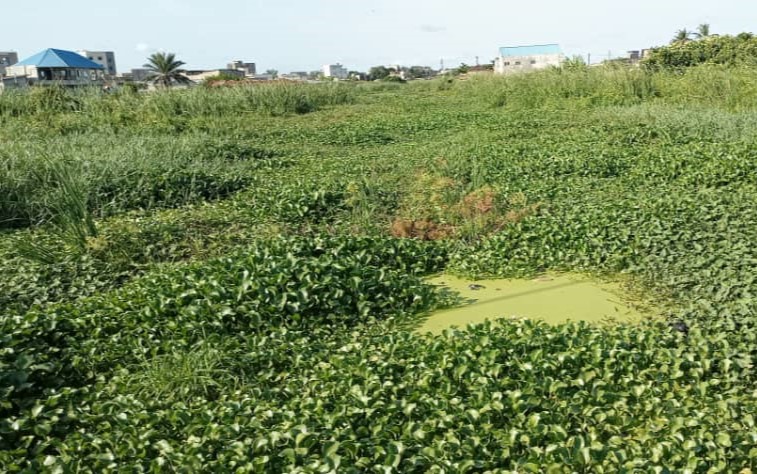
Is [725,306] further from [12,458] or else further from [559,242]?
[12,458]

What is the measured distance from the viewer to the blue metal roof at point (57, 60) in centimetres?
4319

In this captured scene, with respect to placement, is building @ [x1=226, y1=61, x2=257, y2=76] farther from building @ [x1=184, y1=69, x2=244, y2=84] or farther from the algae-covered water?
the algae-covered water

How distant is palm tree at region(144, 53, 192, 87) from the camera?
137 feet

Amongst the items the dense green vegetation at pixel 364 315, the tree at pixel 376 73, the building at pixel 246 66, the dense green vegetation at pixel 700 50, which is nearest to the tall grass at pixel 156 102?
the dense green vegetation at pixel 364 315

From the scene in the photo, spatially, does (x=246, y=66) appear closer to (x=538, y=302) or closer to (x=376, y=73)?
(x=376, y=73)

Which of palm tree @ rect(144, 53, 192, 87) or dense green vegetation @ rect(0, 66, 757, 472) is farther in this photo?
palm tree @ rect(144, 53, 192, 87)

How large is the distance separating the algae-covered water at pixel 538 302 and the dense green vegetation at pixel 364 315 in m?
0.18

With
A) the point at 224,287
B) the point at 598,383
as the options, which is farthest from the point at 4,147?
the point at 598,383

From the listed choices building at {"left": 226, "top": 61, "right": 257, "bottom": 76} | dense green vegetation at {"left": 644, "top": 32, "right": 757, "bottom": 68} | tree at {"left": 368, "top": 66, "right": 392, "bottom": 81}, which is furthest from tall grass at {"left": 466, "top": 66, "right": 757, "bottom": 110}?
building at {"left": 226, "top": 61, "right": 257, "bottom": 76}

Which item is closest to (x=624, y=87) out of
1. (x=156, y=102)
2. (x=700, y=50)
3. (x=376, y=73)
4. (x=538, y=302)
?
(x=700, y=50)

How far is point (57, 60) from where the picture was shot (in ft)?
142

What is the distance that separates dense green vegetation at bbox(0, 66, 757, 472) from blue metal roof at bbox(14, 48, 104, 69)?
39153 mm

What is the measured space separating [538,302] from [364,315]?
1.39m

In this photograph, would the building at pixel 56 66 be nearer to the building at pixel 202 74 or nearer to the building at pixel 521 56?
the building at pixel 202 74
